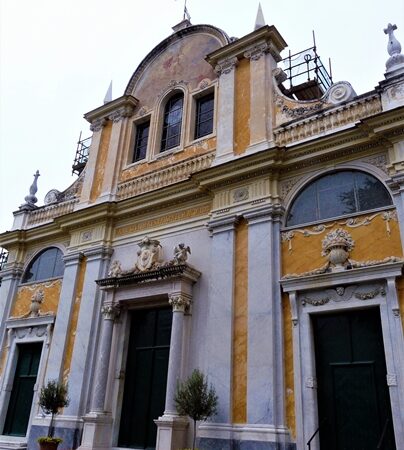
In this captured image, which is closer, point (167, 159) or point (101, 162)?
point (167, 159)

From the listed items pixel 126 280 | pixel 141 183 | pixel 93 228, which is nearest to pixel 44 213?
pixel 93 228

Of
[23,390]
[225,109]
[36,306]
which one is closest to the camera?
[225,109]

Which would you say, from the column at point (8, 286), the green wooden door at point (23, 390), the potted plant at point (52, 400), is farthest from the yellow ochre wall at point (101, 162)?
the potted plant at point (52, 400)

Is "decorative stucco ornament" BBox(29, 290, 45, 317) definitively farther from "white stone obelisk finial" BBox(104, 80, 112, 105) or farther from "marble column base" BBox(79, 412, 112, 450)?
"white stone obelisk finial" BBox(104, 80, 112, 105)

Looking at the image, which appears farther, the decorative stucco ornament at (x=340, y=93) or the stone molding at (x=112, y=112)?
the stone molding at (x=112, y=112)

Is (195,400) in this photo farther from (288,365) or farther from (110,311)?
(110,311)

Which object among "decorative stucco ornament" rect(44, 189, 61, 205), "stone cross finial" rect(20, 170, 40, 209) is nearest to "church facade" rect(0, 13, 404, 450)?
"decorative stucco ornament" rect(44, 189, 61, 205)

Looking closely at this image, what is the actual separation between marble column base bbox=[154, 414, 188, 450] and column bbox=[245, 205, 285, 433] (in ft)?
5.24

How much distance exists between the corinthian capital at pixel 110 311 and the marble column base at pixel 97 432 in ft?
7.70

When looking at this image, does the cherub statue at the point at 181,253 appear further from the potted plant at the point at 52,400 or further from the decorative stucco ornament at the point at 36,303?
the decorative stucco ornament at the point at 36,303

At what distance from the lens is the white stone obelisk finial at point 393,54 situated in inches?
394

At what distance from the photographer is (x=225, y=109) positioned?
12.7 m

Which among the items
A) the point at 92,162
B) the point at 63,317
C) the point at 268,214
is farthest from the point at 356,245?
the point at 92,162

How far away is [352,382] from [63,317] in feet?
27.3
